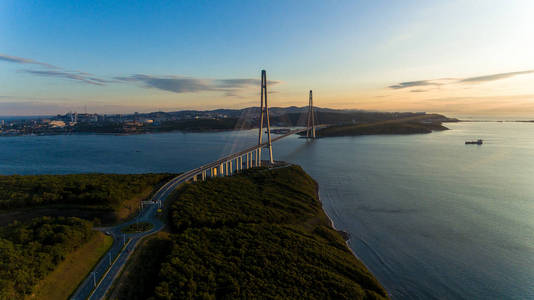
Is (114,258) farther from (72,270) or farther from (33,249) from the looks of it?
(33,249)

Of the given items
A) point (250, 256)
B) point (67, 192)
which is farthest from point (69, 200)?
point (250, 256)

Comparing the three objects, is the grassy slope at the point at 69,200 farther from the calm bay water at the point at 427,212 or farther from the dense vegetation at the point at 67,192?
the calm bay water at the point at 427,212

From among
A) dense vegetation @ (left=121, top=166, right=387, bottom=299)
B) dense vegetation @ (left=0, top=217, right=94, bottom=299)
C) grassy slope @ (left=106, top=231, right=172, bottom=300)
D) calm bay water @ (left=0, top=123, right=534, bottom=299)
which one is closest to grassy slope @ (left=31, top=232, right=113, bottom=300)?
dense vegetation @ (left=0, top=217, right=94, bottom=299)

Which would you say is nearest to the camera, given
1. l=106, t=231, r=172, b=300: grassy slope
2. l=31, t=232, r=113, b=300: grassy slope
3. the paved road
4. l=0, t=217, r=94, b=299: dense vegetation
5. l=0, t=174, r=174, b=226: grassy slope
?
l=0, t=217, r=94, b=299: dense vegetation

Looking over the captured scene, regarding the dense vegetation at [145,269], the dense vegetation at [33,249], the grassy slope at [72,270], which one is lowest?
the dense vegetation at [145,269]

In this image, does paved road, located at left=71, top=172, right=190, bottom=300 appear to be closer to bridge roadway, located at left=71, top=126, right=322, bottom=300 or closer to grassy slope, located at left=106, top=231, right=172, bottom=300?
bridge roadway, located at left=71, top=126, right=322, bottom=300

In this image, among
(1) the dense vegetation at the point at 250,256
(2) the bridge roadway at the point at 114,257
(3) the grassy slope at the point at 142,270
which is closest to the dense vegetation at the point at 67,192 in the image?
(2) the bridge roadway at the point at 114,257

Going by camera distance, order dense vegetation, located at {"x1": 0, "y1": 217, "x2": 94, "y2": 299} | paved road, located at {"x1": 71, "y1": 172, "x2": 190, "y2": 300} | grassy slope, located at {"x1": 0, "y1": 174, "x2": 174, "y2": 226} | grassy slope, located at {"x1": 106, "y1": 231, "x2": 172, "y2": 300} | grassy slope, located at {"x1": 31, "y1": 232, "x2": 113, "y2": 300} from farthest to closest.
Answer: grassy slope, located at {"x1": 0, "y1": 174, "x2": 174, "y2": 226}
grassy slope, located at {"x1": 106, "y1": 231, "x2": 172, "y2": 300}
paved road, located at {"x1": 71, "y1": 172, "x2": 190, "y2": 300}
grassy slope, located at {"x1": 31, "y1": 232, "x2": 113, "y2": 300}
dense vegetation, located at {"x1": 0, "y1": 217, "x2": 94, "y2": 299}

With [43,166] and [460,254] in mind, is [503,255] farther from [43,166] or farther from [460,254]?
[43,166]
